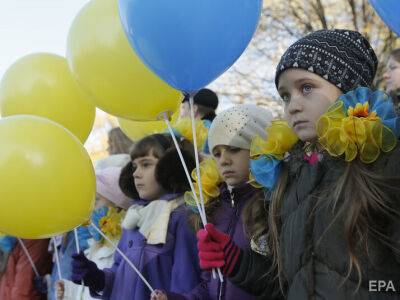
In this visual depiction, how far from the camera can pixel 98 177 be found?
15.0 ft

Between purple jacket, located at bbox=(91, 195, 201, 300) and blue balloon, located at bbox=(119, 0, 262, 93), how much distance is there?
1.11 meters

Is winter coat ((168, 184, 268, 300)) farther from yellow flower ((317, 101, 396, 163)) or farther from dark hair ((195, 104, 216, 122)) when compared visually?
dark hair ((195, 104, 216, 122))

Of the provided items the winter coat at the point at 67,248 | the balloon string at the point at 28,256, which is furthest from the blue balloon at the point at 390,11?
the balloon string at the point at 28,256

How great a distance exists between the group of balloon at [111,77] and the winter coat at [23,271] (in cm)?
219

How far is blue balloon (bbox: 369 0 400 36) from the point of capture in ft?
6.36

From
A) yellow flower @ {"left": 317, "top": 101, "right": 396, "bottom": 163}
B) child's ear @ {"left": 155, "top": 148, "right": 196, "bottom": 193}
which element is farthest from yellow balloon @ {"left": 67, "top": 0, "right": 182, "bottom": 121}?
yellow flower @ {"left": 317, "top": 101, "right": 396, "bottom": 163}

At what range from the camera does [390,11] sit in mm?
1974

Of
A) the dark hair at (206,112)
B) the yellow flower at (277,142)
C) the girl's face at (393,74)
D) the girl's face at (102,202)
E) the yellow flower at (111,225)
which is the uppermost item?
the girl's face at (393,74)

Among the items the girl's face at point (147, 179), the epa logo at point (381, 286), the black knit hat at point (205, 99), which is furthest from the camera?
the black knit hat at point (205, 99)

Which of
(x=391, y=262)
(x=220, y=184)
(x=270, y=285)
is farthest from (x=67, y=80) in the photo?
(x=391, y=262)

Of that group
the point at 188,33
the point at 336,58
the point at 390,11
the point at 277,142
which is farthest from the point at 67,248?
the point at 390,11

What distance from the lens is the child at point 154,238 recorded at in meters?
3.30

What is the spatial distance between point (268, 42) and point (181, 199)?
8.79 meters

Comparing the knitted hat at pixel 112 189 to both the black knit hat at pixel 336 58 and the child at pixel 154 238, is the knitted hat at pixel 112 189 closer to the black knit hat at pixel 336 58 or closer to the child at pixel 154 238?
the child at pixel 154 238
